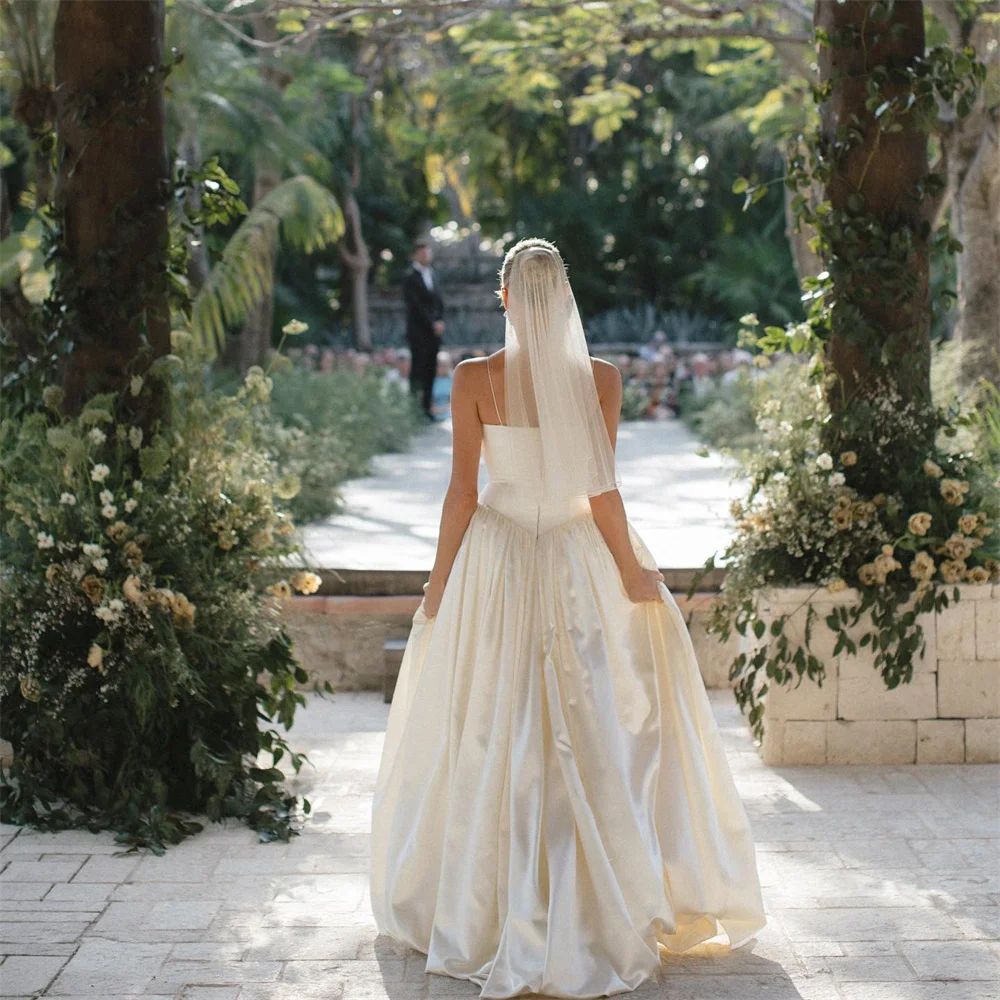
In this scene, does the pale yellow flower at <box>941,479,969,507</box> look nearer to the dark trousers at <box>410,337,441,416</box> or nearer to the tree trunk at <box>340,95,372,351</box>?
the dark trousers at <box>410,337,441,416</box>

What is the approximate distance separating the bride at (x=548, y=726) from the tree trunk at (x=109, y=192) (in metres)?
1.80

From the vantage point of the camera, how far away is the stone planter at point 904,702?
536 cm

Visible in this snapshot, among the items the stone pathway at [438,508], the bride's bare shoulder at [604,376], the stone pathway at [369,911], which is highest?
the bride's bare shoulder at [604,376]

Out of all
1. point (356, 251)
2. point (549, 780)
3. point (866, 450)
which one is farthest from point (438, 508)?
point (356, 251)

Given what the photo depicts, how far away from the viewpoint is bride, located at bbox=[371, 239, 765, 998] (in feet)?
11.4

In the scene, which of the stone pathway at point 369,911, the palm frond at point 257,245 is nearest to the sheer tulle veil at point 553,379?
the stone pathway at point 369,911

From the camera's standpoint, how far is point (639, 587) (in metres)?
3.77

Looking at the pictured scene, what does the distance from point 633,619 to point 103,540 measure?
2014mm

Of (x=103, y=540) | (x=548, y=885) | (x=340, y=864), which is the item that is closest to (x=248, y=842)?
(x=340, y=864)

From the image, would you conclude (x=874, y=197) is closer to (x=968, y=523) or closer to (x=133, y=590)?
(x=968, y=523)

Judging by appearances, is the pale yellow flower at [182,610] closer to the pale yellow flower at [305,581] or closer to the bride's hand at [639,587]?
the pale yellow flower at [305,581]

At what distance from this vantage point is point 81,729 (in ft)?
15.6

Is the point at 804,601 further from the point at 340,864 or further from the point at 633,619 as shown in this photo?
the point at 340,864

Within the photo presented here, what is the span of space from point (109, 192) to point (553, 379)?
2.23 metres
